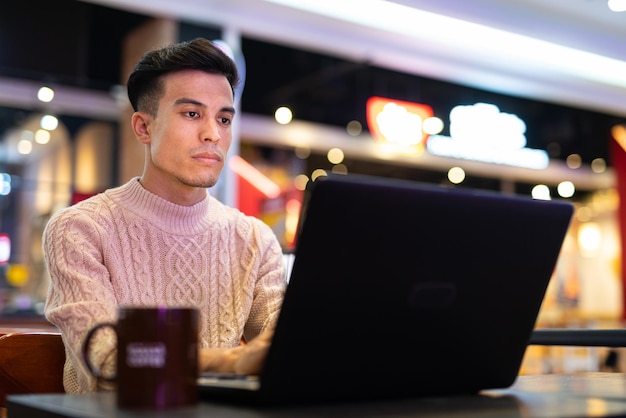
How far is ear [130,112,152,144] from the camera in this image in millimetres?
1591

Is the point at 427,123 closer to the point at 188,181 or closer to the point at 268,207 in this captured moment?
the point at 268,207

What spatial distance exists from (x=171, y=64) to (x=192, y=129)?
5.3 inches

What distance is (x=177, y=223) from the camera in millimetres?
1549

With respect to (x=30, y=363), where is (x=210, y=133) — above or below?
above

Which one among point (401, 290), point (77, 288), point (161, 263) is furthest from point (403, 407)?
point (161, 263)

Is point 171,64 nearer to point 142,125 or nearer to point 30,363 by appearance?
point 142,125

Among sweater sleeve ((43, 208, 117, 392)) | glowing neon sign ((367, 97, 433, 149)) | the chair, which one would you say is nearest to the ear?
sweater sleeve ((43, 208, 117, 392))

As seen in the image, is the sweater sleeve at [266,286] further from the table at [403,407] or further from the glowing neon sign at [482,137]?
the glowing neon sign at [482,137]

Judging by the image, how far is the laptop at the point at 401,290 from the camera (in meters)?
0.80

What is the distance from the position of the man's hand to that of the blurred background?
2967mm

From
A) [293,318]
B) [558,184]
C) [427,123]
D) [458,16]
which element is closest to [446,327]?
[293,318]

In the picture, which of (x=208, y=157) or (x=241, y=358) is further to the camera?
(x=208, y=157)

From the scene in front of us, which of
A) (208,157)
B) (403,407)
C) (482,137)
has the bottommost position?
(403,407)

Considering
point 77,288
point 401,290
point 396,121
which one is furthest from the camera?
point 396,121
